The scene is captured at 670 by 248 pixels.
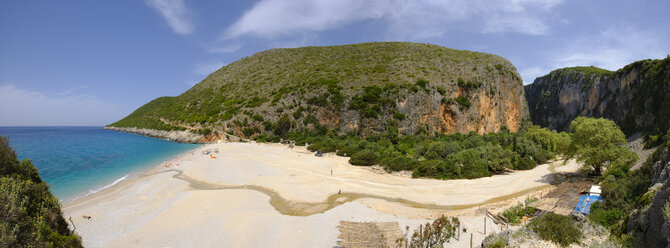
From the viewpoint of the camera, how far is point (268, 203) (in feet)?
53.2

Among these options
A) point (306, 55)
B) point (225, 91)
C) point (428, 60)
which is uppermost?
point (306, 55)

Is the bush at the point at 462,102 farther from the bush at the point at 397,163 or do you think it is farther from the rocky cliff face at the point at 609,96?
the bush at the point at 397,163

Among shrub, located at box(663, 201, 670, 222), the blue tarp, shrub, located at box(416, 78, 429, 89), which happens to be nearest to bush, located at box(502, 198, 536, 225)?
the blue tarp

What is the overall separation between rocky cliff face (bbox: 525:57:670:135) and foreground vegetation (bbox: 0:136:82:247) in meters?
49.0

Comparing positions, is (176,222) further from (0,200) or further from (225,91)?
(225,91)

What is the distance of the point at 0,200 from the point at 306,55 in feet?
232

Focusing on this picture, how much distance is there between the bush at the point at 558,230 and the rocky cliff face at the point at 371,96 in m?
34.8

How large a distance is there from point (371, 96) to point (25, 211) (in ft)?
145

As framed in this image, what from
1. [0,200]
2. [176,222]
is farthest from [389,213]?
[0,200]

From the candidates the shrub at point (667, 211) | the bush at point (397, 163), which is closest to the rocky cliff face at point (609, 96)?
the bush at point (397, 163)

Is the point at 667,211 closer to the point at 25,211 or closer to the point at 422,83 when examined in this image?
the point at 25,211

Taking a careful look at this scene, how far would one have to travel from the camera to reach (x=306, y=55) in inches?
2879

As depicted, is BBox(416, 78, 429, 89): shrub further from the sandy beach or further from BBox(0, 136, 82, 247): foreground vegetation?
BBox(0, 136, 82, 247): foreground vegetation

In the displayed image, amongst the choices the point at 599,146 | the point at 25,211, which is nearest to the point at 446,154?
the point at 599,146
